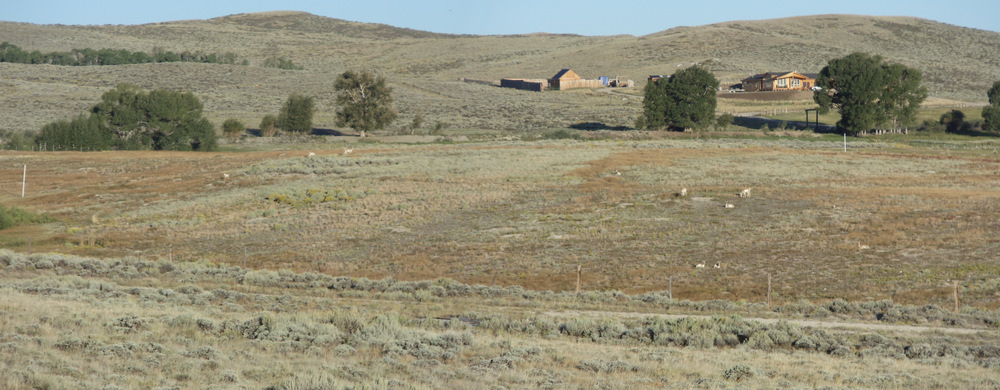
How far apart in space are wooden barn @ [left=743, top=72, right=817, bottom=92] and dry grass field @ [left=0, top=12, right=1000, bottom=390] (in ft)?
133

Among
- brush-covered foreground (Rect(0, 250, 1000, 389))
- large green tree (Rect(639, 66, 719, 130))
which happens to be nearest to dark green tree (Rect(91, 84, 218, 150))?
large green tree (Rect(639, 66, 719, 130))

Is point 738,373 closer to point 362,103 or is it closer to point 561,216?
point 561,216

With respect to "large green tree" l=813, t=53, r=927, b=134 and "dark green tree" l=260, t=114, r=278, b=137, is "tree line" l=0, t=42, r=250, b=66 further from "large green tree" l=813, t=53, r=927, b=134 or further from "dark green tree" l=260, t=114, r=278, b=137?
"large green tree" l=813, t=53, r=927, b=134

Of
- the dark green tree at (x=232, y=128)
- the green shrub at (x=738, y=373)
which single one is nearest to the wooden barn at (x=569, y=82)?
the dark green tree at (x=232, y=128)

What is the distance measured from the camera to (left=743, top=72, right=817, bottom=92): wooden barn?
127 m

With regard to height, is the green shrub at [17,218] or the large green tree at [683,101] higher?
the large green tree at [683,101]

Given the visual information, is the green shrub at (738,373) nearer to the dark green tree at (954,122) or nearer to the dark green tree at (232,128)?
the dark green tree at (232,128)

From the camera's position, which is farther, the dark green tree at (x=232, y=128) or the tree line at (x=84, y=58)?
the tree line at (x=84, y=58)

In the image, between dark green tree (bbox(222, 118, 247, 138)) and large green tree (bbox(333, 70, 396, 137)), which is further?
large green tree (bbox(333, 70, 396, 137))

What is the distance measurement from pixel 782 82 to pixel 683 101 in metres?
43.4

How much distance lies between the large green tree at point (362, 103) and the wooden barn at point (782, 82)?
2521 inches

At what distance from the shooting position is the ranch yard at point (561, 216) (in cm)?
3069

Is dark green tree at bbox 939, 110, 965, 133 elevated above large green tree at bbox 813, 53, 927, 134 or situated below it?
below

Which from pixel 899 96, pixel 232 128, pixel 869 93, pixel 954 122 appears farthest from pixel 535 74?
pixel 232 128
